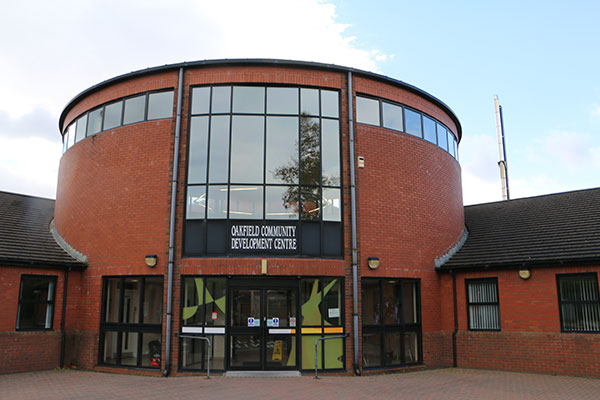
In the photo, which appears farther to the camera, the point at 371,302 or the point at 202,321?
the point at 371,302

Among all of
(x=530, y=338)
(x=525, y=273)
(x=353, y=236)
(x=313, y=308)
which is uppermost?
(x=353, y=236)

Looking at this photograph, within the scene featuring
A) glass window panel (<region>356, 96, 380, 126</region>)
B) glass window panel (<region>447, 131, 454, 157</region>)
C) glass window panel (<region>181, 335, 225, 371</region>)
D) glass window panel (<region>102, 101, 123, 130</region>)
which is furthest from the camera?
glass window panel (<region>447, 131, 454, 157</region>)

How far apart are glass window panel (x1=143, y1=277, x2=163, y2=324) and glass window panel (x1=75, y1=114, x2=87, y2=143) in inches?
217

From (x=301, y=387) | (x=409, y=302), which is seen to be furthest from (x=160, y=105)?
(x=409, y=302)

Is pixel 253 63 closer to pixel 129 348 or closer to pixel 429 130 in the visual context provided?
pixel 429 130

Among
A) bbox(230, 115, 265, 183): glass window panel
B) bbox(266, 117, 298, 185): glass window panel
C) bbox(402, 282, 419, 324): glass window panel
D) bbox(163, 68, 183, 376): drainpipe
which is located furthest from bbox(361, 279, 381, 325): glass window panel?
bbox(163, 68, 183, 376): drainpipe

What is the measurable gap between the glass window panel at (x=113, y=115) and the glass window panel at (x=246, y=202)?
4.35 m

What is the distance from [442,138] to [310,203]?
19.1 feet

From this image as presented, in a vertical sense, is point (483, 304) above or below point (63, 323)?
above

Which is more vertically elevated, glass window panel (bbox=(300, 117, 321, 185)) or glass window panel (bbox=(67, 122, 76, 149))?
glass window panel (bbox=(67, 122, 76, 149))

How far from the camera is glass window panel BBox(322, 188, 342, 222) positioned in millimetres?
12773

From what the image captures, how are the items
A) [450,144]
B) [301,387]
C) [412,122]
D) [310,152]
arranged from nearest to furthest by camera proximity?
1. [301,387]
2. [310,152]
3. [412,122]
4. [450,144]

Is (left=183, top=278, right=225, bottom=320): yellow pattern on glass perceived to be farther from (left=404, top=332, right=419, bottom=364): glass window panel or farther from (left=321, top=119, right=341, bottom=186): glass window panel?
(left=404, top=332, right=419, bottom=364): glass window panel

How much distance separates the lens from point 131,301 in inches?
503
